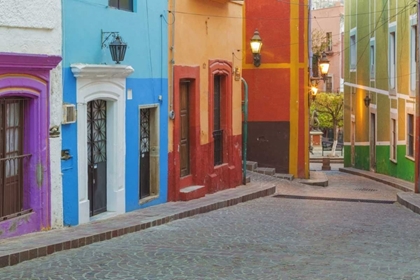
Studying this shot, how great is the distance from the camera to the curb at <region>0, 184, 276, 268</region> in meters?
9.98

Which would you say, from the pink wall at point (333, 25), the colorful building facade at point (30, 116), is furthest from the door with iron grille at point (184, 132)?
the pink wall at point (333, 25)

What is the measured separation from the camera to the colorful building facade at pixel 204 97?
16547 millimetres

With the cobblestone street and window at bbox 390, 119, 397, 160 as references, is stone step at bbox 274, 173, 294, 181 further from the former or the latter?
the cobblestone street

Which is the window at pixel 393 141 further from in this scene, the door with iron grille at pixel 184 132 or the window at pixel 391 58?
the door with iron grille at pixel 184 132

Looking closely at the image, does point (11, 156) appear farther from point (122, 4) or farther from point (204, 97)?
point (204, 97)

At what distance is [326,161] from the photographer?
38.5 metres

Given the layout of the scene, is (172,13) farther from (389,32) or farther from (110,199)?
(389,32)

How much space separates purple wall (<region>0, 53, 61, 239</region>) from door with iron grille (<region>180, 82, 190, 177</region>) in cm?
594

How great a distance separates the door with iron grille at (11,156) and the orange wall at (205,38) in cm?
528

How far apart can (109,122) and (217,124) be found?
246 inches

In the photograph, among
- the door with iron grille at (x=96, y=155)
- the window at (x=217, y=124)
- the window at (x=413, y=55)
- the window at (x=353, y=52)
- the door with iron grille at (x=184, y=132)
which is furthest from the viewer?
the window at (x=353, y=52)

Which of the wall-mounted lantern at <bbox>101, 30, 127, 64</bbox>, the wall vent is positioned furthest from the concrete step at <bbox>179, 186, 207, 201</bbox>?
the wall vent

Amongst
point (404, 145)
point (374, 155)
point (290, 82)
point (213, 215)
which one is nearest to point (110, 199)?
point (213, 215)

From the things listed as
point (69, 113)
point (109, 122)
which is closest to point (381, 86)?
point (109, 122)
